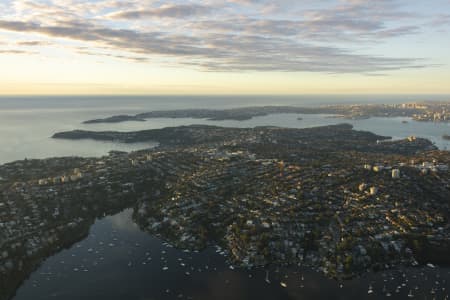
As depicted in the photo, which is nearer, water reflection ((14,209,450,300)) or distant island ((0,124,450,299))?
water reflection ((14,209,450,300))

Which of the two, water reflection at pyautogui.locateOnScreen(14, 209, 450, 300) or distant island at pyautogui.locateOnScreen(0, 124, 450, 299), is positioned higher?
distant island at pyautogui.locateOnScreen(0, 124, 450, 299)

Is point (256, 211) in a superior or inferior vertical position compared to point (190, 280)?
superior

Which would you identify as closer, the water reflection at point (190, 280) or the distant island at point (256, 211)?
the water reflection at point (190, 280)

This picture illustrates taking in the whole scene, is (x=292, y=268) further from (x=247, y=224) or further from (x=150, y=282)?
(x=150, y=282)

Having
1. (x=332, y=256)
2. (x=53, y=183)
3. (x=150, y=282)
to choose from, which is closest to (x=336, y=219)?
(x=332, y=256)

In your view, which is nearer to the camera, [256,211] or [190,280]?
[190,280]
